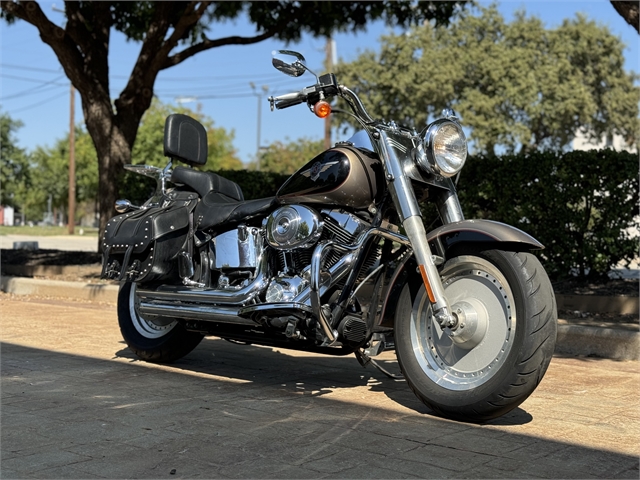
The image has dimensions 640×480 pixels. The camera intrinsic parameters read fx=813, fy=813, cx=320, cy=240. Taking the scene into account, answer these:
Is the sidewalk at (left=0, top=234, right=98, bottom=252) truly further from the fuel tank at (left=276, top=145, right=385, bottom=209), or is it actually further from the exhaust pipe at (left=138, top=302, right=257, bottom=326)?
the fuel tank at (left=276, top=145, right=385, bottom=209)

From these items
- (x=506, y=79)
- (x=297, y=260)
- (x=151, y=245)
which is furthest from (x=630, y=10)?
(x=506, y=79)

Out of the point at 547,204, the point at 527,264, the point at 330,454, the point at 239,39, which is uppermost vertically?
the point at 239,39

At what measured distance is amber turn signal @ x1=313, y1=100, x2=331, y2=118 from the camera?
4.66m

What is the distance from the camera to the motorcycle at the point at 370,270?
402 cm

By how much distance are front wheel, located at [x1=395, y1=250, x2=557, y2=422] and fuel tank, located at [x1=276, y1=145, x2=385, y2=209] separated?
22.6 inches

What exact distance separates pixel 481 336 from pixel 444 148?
1.01 m

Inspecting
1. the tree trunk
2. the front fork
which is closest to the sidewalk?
the tree trunk

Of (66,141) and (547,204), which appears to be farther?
(66,141)

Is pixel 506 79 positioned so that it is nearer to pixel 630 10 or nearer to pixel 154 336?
pixel 630 10

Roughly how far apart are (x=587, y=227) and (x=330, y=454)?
6076 millimetres

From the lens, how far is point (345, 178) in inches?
178

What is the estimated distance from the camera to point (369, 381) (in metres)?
5.29

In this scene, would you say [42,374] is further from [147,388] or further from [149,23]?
[149,23]

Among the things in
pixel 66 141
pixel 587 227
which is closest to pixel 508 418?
pixel 587 227
